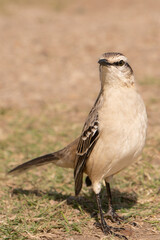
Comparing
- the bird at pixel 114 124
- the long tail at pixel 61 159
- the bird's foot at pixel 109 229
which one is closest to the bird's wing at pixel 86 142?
the bird at pixel 114 124

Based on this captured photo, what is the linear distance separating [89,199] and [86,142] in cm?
124

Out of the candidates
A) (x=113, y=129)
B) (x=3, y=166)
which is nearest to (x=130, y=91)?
(x=113, y=129)

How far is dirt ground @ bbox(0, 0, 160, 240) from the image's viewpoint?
1018 cm

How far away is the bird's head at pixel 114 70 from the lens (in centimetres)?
432

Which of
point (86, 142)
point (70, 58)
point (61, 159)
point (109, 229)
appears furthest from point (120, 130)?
point (70, 58)

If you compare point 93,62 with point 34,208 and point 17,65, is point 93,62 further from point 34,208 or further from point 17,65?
point 34,208

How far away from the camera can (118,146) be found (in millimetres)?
4355

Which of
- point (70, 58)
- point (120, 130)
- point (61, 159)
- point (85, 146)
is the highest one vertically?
point (70, 58)

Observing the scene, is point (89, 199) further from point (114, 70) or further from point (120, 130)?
point (114, 70)

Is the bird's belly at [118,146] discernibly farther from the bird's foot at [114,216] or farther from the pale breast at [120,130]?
the bird's foot at [114,216]

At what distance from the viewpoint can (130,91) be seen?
4.49 metres

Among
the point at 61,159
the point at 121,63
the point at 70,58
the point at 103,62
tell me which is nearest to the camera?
the point at 103,62

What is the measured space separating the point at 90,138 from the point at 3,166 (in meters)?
2.84

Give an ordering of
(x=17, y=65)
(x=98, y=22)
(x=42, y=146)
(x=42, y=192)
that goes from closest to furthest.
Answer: (x=42, y=192) < (x=42, y=146) < (x=17, y=65) < (x=98, y=22)
